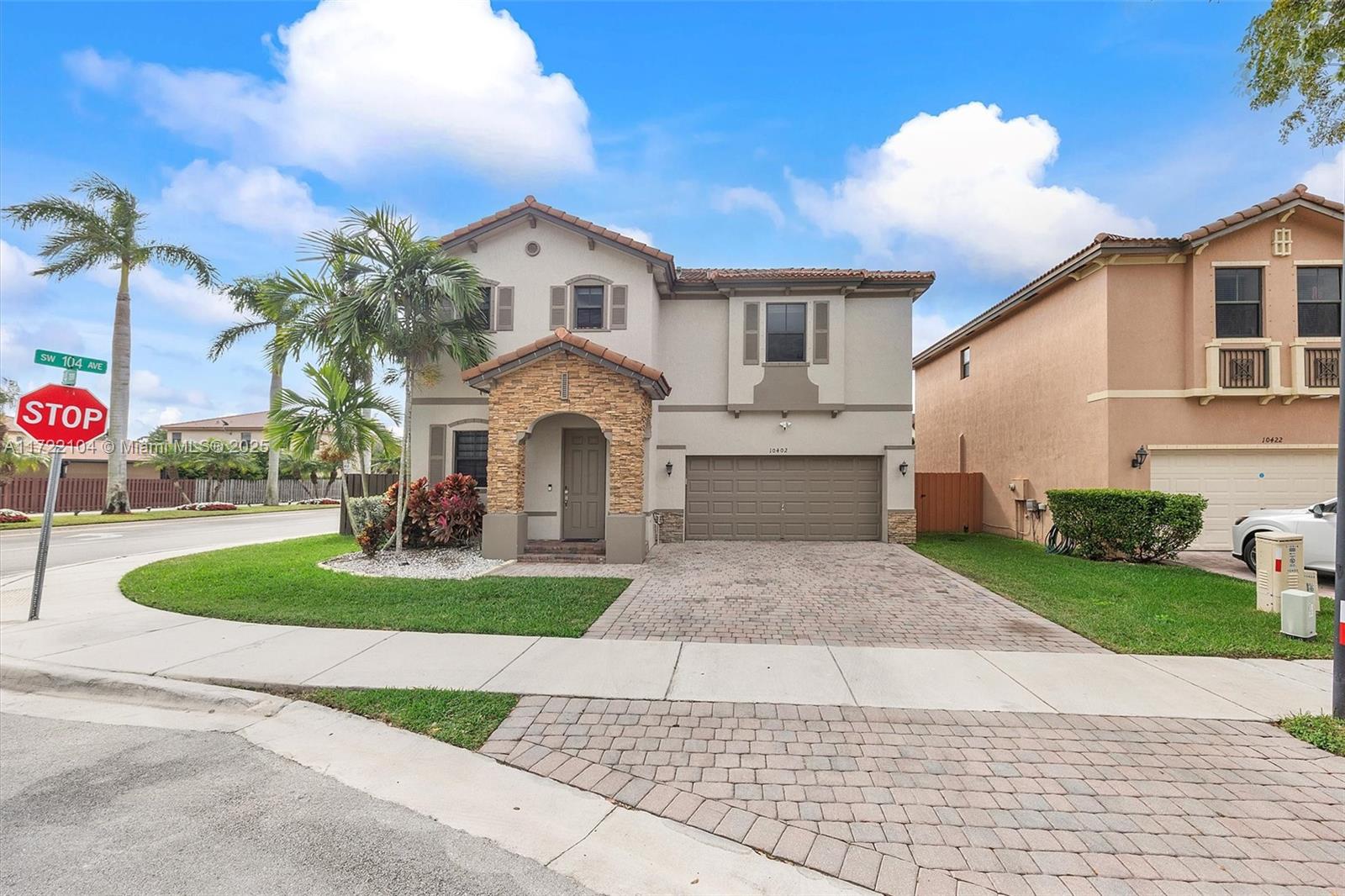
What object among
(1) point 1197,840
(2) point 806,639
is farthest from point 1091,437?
(1) point 1197,840

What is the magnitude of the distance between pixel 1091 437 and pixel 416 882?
51.5 ft

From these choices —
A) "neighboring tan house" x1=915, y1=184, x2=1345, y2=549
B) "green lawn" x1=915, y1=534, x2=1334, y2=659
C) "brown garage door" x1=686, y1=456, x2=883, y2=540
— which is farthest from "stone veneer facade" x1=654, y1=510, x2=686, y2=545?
"neighboring tan house" x1=915, y1=184, x2=1345, y2=549

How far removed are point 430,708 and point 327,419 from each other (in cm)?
933

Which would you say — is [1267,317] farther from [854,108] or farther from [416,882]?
[416,882]

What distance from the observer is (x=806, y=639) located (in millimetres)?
6832

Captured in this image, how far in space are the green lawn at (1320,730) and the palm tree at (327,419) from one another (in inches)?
545

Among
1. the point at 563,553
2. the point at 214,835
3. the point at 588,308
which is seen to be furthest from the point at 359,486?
the point at 214,835

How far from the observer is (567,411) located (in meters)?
12.1

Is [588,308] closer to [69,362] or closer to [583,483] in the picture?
[583,483]

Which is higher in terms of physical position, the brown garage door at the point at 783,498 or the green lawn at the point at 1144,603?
the brown garage door at the point at 783,498

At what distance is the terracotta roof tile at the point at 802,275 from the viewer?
14.9 metres

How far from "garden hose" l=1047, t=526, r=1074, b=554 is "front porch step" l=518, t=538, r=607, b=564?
9954mm

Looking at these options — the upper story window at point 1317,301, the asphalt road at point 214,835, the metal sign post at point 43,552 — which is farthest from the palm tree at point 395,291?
the upper story window at point 1317,301

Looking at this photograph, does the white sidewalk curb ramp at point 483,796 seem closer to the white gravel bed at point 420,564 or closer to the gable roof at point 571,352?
the white gravel bed at point 420,564
